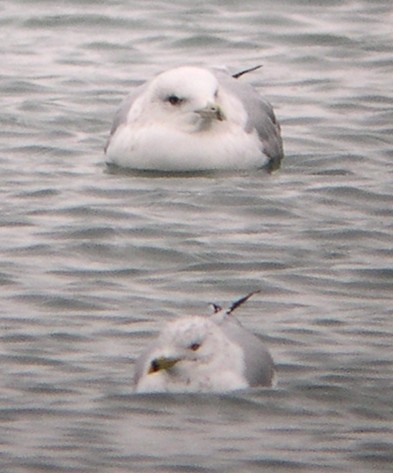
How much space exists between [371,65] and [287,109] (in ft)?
4.37

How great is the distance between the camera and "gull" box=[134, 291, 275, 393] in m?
8.45

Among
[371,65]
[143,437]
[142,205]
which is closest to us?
[143,437]

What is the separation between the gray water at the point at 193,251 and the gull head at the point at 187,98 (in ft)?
1.30

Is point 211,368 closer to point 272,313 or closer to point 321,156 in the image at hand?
point 272,313

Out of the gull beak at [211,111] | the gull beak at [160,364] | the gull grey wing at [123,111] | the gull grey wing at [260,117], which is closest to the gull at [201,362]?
the gull beak at [160,364]

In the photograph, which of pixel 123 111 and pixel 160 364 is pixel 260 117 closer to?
pixel 123 111

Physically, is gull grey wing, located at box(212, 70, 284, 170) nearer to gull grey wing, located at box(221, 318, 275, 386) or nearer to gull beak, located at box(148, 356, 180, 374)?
gull grey wing, located at box(221, 318, 275, 386)

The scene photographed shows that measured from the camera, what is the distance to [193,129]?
1250cm

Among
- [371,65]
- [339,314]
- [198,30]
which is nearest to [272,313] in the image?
[339,314]

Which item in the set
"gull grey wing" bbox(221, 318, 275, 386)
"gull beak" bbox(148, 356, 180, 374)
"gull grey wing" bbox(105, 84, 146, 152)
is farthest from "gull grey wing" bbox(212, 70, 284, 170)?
"gull beak" bbox(148, 356, 180, 374)

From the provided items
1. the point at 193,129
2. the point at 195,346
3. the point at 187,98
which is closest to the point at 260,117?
the point at 193,129

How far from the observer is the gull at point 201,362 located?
27.7 ft

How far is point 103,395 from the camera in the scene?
8430 millimetres

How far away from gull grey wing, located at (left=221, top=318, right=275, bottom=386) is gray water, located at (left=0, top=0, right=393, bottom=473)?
0.21ft
